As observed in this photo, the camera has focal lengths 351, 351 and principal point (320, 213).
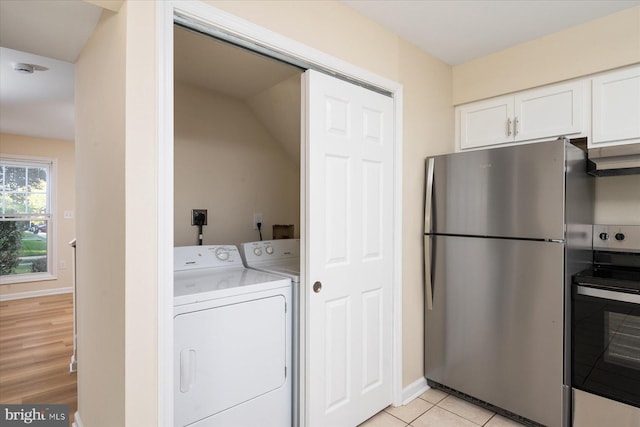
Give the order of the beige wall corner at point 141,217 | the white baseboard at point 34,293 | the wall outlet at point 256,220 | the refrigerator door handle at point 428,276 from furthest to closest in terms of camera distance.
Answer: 1. the white baseboard at point 34,293
2. the wall outlet at point 256,220
3. the refrigerator door handle at point 428,276
4. the beige wall corner at point 141,217

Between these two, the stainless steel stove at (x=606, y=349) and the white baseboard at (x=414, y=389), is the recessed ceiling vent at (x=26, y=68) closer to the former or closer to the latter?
the white baseboard at (x=414, y=389)

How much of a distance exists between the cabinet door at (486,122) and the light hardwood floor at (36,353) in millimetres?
3342

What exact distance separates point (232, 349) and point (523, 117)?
7.84ft

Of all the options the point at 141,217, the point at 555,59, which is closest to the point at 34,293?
the point at 141,217

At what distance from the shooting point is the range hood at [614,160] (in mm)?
2018

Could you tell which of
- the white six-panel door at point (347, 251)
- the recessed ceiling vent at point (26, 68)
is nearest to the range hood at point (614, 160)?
the white six-panel door at point (347, 251)

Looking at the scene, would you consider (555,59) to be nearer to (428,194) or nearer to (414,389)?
(428,194)

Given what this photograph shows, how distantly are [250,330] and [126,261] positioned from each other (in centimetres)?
72

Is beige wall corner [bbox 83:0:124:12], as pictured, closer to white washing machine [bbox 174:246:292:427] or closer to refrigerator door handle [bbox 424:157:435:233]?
white washing machine [bbox 174:246:292:427]

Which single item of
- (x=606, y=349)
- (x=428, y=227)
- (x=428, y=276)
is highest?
(x=428, y=227)

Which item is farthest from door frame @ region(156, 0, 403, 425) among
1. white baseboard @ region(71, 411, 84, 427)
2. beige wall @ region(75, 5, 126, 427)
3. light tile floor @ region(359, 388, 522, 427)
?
light tile floor @ region(359, 388, 522, 427)

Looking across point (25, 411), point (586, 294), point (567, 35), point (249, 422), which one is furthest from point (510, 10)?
point (25, 411)

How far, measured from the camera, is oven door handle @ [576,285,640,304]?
5.72 feet

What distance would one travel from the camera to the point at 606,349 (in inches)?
72.9
